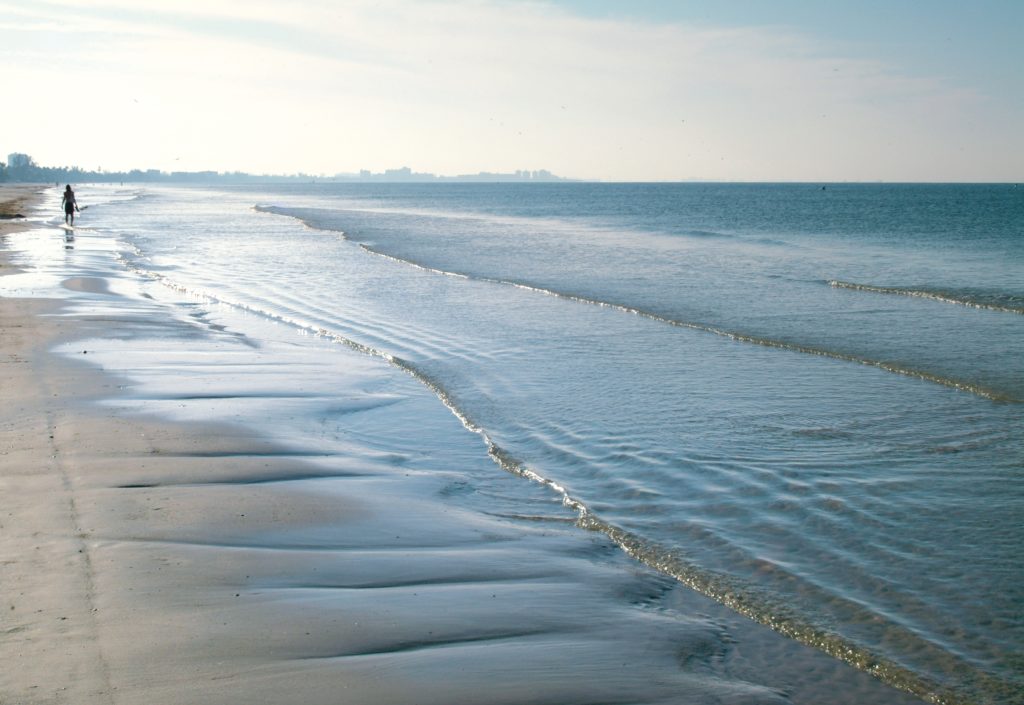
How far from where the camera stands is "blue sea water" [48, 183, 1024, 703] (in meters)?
6.66

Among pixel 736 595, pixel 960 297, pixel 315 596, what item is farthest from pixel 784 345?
pixel 315 596

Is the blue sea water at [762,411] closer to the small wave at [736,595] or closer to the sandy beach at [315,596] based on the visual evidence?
the small wave at [736,595]

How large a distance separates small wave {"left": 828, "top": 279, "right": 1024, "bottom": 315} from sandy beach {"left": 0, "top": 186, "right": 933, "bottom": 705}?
56.0 feet

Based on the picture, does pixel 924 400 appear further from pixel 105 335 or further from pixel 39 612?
pixel 105 335

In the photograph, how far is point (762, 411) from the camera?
39.3ft

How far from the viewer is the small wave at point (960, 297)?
72.2 feet

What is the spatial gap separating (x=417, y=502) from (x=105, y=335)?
9.58 m

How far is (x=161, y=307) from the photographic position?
1969 centimetres

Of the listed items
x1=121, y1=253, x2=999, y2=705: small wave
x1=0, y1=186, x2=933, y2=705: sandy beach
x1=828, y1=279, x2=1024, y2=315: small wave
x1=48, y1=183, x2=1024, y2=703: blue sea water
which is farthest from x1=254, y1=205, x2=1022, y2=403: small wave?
x1=0, y1=186, x2=933, y2=705: sandy beach

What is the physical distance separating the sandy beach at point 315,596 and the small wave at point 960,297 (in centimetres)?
1707

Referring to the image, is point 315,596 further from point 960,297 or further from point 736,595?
point 960,297

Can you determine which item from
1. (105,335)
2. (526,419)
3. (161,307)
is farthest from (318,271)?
(526,419)

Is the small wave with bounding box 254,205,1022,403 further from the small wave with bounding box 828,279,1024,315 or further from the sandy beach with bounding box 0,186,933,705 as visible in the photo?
the sandy beach with bounding box 0,186,933,705

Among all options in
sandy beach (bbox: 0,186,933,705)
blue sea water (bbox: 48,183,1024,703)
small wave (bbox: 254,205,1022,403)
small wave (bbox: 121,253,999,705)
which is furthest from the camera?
small wave (bbox: 254,205,1022,403)
